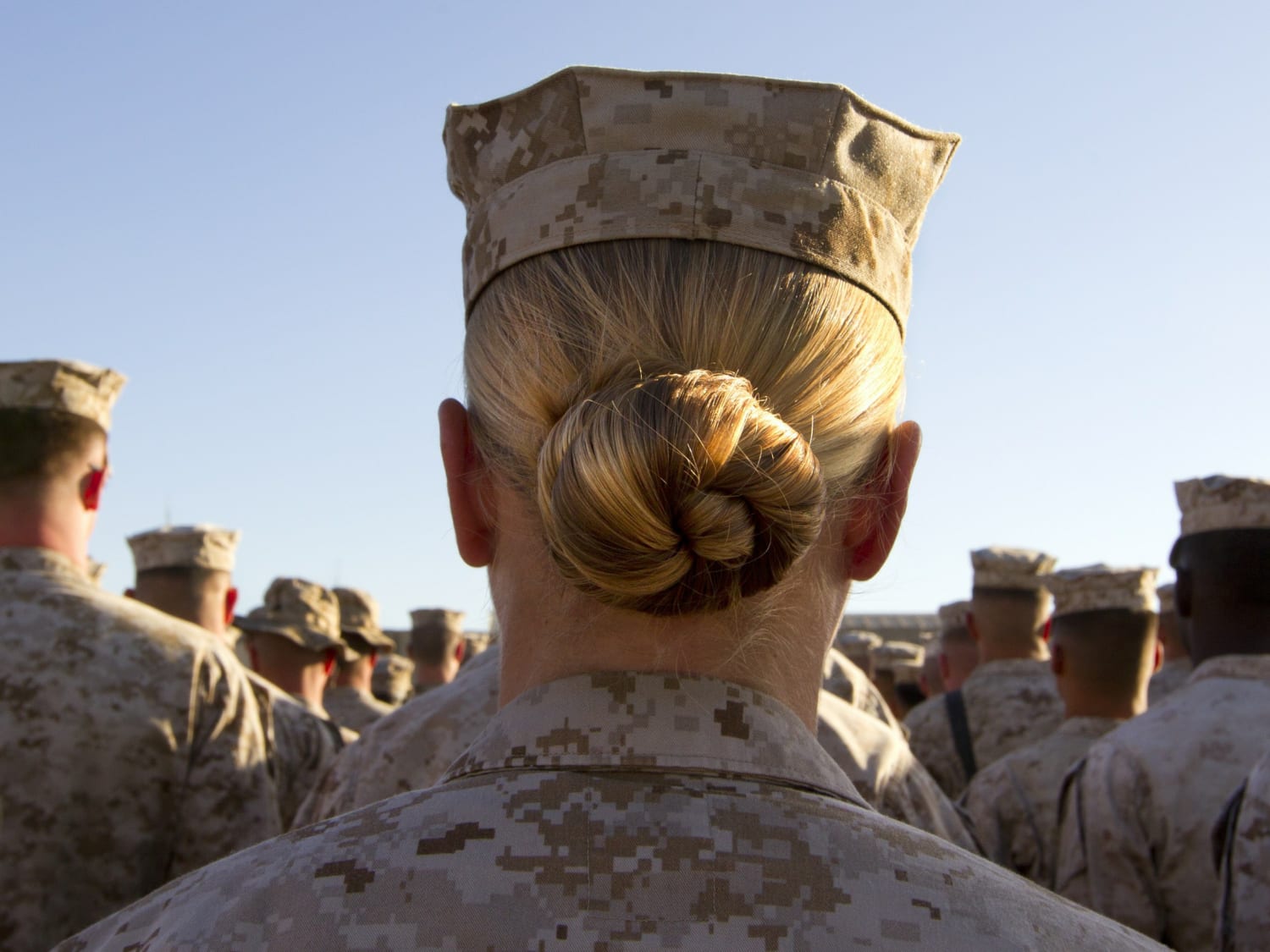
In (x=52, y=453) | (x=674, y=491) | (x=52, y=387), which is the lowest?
(x=674, y=491)

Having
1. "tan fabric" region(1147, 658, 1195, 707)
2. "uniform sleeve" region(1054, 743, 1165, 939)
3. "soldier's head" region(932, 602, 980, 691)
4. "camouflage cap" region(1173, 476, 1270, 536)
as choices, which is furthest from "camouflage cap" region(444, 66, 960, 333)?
"soldier's head" region(932, 602, 980, 691)

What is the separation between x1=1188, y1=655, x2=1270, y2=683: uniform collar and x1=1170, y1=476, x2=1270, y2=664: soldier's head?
1.1 inches

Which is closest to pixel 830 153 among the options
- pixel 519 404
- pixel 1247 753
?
pixel 519 404

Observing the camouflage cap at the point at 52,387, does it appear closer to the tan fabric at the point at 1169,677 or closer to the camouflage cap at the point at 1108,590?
the camouflage cap at the point at 1108,590

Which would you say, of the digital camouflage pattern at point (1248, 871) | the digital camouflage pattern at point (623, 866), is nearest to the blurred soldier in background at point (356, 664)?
the digital camouflage pattern at point (1248, 871)

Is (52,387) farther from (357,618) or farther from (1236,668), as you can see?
(357,618)

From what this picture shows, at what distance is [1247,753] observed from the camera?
403 centimetres

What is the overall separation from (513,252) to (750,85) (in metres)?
0.35

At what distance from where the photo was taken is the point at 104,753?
140 inches

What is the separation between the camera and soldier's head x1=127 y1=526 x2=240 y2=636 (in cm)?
723

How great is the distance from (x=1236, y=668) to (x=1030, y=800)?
133 centimetres

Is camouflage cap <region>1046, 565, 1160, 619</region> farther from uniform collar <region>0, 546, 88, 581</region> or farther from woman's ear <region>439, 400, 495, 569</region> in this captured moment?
woman's ear <region>439, 400, 495, 569</region>

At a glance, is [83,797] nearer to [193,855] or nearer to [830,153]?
[193,855]

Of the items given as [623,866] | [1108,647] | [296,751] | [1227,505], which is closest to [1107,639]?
[1108,647]
